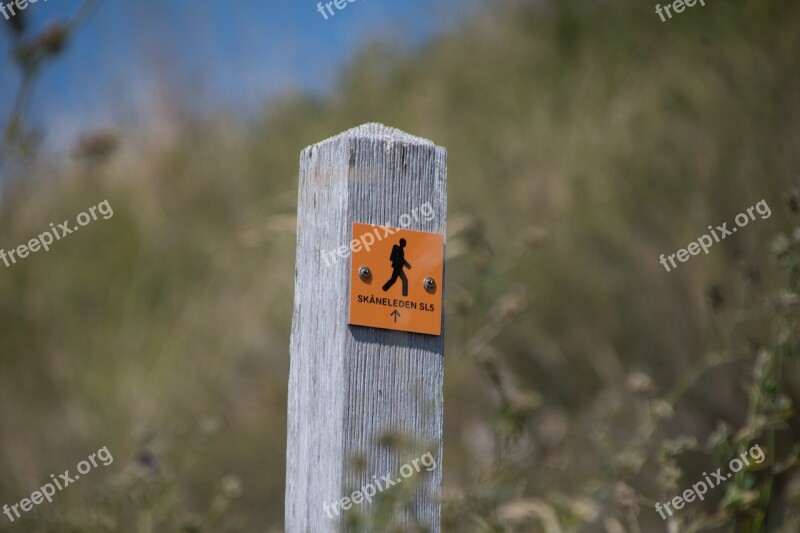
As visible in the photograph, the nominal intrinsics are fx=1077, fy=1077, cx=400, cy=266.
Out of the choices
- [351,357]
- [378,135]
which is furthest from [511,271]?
[351,357]

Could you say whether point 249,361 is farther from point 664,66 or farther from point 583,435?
point 664,66

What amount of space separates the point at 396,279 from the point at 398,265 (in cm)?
3

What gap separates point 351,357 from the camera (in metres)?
2.17

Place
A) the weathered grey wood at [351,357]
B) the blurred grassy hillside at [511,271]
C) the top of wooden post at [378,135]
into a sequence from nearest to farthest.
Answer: the weathered grey wood at [351,357] → the top of wooden post at [378,135] → the blurred grassy hillside at [511,271]

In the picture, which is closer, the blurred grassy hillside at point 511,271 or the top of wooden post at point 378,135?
the top of wooden post at point 378,135

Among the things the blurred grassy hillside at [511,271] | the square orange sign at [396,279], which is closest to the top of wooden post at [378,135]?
the square orange sign at [396,279]

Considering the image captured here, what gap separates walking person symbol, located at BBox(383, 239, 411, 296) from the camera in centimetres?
223

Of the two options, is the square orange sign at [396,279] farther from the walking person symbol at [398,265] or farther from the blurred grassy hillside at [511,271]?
the blurred grassy hillside at [511,271]

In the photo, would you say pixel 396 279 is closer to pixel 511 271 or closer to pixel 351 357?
pixel 351 357

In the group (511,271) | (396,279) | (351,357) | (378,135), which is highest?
(511,271)

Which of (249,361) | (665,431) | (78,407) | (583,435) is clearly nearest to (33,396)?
(78,407)

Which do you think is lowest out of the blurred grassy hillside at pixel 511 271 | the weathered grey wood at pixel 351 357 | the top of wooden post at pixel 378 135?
the weathered grey wood at pixel 351 357

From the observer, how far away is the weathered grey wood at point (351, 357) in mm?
2172

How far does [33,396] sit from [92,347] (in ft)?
1.43
